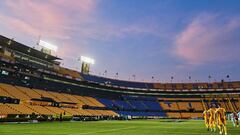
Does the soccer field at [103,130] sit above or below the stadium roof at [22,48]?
below

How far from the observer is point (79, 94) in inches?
4131

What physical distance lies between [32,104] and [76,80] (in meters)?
34.7

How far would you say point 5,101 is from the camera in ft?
206

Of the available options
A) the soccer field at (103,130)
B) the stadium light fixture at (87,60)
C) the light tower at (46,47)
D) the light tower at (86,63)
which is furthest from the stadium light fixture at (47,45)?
the soccer field at (103,130)

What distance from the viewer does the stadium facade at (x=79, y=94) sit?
70688 mm

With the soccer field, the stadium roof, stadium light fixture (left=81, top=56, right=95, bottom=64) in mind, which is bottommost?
the soccer field

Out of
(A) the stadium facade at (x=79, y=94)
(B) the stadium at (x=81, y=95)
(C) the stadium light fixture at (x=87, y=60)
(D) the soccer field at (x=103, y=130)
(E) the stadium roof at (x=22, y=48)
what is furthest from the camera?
(C) the stadium light fixture at (x=87, y=60)

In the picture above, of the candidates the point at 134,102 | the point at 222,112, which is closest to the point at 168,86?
the point at 134,102

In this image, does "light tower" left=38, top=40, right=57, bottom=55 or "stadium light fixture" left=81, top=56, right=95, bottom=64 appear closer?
"light tower" left=38, top=40, right=57, bottom=55

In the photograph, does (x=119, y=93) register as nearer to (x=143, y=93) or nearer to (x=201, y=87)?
(x=143, y=93)

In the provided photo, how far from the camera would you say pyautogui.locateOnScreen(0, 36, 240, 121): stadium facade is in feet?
232

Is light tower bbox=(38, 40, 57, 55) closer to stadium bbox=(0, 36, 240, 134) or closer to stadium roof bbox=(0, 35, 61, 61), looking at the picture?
stadium bbox=(0, 36, 240, 134)

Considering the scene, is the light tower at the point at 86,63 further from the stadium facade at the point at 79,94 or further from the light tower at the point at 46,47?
the light tower at the point at 46,47

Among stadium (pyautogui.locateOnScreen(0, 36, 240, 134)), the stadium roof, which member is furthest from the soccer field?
the stadium roof
